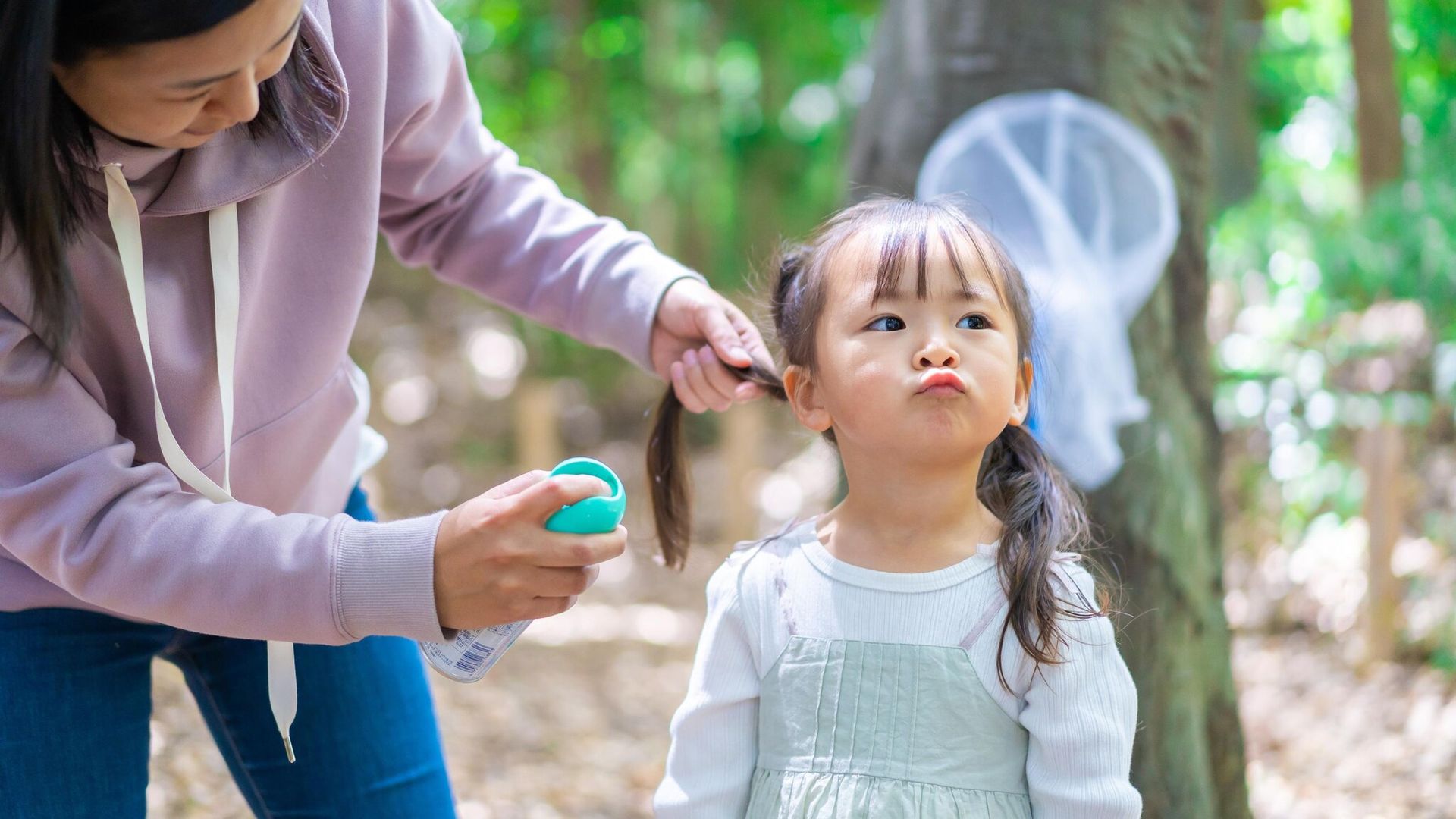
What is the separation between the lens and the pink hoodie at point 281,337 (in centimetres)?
130

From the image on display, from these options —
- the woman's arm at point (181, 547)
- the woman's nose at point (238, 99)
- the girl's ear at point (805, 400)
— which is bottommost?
the woman's arm at point (181, 547)

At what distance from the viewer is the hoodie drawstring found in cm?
138

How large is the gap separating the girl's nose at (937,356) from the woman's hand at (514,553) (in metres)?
0.41

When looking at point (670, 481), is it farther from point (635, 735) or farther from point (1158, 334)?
point (635, 735)

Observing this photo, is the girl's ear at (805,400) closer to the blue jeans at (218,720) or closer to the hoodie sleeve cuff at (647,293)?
the hoodie sleeve cuff at (647,293)

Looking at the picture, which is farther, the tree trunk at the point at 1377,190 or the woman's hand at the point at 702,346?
the tree trunk at the point at 1377,190

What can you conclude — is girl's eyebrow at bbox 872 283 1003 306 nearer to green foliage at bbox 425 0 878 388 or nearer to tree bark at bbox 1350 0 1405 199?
tree bark at bbox 1350 0 1405 199

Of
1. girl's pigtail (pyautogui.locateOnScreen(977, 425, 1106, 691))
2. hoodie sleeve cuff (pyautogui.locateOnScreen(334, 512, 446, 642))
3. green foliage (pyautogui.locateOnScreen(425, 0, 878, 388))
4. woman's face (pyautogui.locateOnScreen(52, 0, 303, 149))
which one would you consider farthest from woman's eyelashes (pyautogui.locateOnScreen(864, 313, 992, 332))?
green foliage (pyautogui.locateOnScreen(425, 0, 878, 388))

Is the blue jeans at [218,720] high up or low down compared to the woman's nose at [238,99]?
down

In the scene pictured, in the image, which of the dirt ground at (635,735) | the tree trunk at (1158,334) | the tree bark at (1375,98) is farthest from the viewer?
the tree bark at (1375,98)

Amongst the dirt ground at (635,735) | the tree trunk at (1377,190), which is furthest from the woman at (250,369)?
the tree trunk at (1377,190)

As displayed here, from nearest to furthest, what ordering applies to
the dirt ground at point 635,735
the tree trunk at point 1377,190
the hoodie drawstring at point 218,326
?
the hoodie drawstring at point 218,326 → the dirt ground at point 635,735 → the tree trunk at point 1377,190

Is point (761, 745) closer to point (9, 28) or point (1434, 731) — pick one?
point (9, 28)

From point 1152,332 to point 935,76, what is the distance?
718 millimetres
